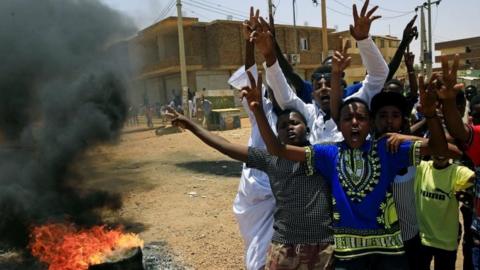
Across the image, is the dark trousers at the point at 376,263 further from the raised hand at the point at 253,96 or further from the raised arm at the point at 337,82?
the raised hand at the point at 253,96

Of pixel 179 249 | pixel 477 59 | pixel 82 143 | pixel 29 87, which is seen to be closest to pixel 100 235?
pixel 179 249

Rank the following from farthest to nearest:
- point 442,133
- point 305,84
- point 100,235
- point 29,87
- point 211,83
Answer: point 211,83, point 29,87, point 100,235, point 305,84, point 442,133

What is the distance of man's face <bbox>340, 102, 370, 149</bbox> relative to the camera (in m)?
2.25

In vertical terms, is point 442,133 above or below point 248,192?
above

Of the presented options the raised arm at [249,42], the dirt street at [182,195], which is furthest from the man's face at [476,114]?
the dirt street at [182,195]

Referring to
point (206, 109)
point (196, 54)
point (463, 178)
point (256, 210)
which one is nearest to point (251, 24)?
point (256, 210)

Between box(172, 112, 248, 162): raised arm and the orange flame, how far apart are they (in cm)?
264

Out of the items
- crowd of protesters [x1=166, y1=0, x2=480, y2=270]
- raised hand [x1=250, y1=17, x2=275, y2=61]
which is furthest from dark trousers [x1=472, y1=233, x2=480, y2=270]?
raised hand [x1=250, y1=17, x2=275, y2=61]

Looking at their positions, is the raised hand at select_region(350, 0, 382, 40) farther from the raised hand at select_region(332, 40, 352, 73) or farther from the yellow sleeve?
the yellow sleeve

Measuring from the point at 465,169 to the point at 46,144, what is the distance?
711 cm

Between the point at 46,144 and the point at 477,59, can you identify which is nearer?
the point at 46,144

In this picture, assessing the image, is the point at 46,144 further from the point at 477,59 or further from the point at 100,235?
the point at 477,59

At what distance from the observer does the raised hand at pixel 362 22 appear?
2638 millimetres

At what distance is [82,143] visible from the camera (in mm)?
8266
